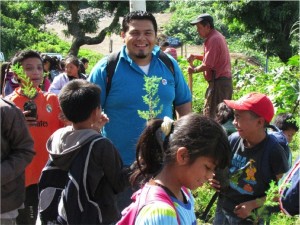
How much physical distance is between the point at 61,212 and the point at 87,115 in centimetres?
54

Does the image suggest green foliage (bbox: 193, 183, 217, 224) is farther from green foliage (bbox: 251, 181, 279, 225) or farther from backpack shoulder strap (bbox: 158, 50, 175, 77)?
green foliage (bbox: 251, 181, 279, 225)

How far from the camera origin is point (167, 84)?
3652 millimetres

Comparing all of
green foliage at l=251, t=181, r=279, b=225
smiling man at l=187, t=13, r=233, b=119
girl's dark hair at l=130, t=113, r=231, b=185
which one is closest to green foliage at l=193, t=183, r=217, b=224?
smiling man at l=187, t=13, r=233, b=119

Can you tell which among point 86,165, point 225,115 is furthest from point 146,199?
point 225,115

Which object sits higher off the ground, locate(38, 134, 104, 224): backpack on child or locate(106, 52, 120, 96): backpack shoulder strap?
locate(106, 52, 120, 96): backpack shoulder strap

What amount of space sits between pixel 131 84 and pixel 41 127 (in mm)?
727

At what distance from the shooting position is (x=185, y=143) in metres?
2.04

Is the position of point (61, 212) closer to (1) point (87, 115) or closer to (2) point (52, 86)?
(1) point (87, 115)

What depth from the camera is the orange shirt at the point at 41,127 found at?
12.2 ft

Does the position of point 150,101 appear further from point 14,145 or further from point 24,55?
point 24,55

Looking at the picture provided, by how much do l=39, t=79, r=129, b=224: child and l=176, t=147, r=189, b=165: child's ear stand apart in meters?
0.82

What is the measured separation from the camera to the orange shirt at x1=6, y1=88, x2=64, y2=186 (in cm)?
373

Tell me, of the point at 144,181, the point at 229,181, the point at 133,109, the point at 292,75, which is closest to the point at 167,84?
the point at 133,109

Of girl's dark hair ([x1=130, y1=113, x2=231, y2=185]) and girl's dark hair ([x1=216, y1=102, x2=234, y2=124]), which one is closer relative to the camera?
girl's dark hair ([x1=130, y1=113, x2=231, y2=185])
